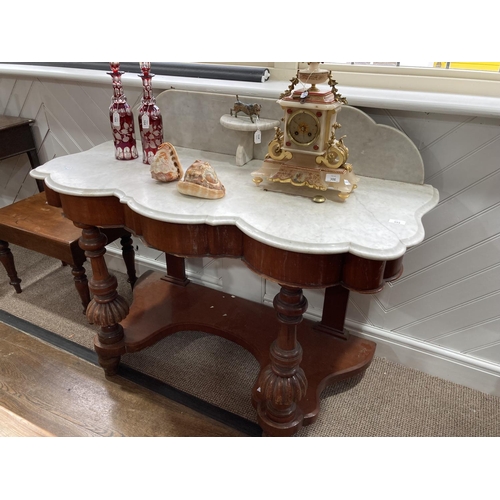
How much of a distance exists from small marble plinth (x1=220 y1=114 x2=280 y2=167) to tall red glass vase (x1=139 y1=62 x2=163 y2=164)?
0.22 m

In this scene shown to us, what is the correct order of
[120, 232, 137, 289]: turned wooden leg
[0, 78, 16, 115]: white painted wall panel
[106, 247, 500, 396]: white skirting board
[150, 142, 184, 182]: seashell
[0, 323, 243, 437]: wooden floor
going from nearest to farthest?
[150, 142, 184, 182]: seashell
[0, 323, 243, 437]: wooden floor
[106, 247, 500, 396]: white skirting board
[120, 232, 137, 289]: turned wooden leg
[0, 78, 16, 115]: white painted wall panel

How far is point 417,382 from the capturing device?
1.64 metres

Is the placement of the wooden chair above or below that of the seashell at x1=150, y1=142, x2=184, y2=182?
below

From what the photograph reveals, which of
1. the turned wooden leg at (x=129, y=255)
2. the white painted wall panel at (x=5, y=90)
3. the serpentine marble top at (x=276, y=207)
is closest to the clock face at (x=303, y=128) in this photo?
the serpentine marble top at (x=276, y=207)

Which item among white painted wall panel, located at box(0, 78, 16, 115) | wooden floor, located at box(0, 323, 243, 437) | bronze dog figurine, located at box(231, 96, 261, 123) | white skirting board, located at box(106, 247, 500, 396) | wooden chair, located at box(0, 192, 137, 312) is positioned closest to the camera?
bronze dog figurine, located at box(231, 96, 261, 123)

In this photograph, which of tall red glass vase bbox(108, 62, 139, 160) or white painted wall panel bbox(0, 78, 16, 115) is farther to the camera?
white painted wall panel bbox(0, 78, 16, 115)

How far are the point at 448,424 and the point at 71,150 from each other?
2.14 m

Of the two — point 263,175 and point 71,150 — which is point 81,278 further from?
point 263,175

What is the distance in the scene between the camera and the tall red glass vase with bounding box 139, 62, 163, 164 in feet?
4.24

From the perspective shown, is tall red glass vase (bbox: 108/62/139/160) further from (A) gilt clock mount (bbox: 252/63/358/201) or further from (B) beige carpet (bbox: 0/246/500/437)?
(B) beige carpet (bbox: 0/246/500/437)

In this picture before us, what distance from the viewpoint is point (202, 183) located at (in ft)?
3.70

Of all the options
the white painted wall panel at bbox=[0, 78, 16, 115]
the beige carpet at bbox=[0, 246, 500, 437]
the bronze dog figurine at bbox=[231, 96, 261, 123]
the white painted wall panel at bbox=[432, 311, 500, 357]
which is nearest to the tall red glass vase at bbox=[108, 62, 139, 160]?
the bronze dog figurine at bbox=[231, 96, 261, 123]

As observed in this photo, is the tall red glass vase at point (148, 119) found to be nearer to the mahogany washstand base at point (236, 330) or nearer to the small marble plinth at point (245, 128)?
the small marble plinth at point (245, 128)

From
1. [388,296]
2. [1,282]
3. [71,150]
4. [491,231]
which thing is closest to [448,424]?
[388,296]
